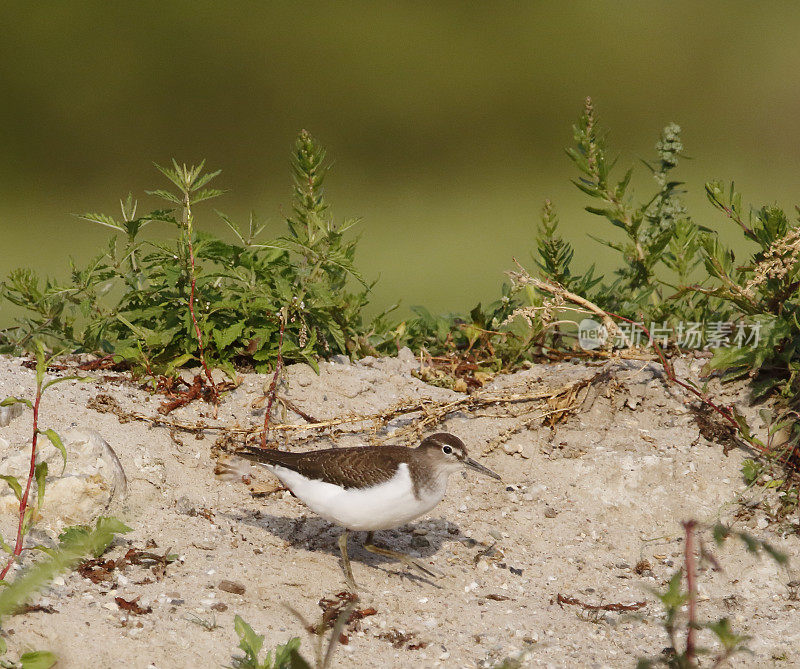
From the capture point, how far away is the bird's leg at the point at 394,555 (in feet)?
14.4

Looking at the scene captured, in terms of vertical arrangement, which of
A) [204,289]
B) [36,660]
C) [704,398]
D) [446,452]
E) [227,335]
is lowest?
[36,660]

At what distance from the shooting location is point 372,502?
4.14m

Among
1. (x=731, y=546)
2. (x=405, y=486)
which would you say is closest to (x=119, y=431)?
(x=405, y=486)

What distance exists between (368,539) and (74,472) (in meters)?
1.40

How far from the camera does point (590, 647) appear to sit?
3.79 m

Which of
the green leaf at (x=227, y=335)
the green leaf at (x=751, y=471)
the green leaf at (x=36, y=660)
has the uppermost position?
the green leaf at (x=227, y=335)

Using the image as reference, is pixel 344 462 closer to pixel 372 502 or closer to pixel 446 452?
pixel 372 502

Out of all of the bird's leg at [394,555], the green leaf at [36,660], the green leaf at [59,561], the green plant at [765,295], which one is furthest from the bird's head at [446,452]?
the green leaf at [36,660]

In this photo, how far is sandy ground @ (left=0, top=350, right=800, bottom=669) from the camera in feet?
12.1

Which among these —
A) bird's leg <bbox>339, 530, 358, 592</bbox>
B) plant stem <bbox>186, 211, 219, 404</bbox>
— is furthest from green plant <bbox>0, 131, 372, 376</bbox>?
bird's leg <bbox>339, 530, 358, 592</bbox>

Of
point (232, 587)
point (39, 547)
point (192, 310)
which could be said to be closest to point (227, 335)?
point (192, 310)

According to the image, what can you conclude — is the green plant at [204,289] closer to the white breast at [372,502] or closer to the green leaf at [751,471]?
the white breast at [372,502]

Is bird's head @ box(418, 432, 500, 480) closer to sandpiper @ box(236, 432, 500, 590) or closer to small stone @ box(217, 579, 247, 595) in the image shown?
sandpiper @ box(236, 432, 500, 590)

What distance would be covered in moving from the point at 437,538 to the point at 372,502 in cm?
76
